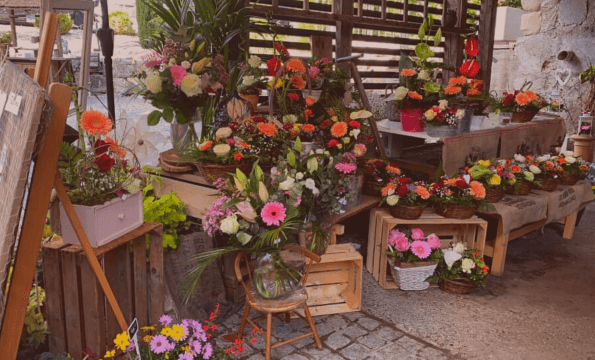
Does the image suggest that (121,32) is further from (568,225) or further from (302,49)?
(568,225)

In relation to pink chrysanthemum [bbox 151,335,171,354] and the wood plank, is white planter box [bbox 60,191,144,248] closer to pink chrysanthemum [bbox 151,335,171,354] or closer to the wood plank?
the wood plank

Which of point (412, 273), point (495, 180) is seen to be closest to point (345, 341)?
point (412, 273)

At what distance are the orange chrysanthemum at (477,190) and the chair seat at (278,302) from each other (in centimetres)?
167

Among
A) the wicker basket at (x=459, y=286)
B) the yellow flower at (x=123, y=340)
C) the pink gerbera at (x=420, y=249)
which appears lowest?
the wicker basket at (x=459, y=286)

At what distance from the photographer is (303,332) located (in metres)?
3.33

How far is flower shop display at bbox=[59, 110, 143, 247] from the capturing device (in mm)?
2189

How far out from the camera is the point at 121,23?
1625cm

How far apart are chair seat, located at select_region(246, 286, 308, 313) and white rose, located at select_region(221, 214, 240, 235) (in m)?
0.42

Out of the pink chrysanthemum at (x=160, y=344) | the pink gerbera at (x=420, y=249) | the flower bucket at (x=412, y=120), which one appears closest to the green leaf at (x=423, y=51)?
the flower bucket at (x=412, y=120)

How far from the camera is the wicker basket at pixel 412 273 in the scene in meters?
3.83

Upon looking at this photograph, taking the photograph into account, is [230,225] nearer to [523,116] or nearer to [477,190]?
[477,190]

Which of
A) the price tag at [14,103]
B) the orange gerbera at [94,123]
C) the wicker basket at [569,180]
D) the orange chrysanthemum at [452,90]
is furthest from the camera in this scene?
the wicker basket at [569,180]

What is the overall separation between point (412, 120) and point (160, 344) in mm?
2981

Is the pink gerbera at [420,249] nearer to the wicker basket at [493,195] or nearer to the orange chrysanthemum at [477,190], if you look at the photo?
the orange chrysanthemum at [477,190]
